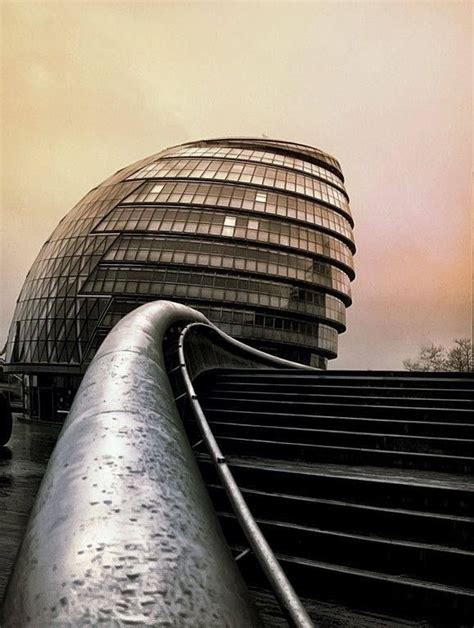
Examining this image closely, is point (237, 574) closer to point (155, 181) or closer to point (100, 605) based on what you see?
point (100, 605)

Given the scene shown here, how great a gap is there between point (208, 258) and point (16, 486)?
33451mm

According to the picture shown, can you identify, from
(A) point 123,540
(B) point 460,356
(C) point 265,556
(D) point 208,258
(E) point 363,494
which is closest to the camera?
(A) point 123,540

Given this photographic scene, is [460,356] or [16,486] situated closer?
[16,486]

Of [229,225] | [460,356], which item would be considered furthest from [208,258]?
[460,356]

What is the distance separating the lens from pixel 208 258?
127 feet

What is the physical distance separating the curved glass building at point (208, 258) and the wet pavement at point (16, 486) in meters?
28.8

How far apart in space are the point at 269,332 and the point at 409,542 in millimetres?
36750

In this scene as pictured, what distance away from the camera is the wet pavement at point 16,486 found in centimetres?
368

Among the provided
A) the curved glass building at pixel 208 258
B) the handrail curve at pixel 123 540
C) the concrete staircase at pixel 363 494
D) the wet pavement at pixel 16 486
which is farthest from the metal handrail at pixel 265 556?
the curved glass building at pixel 208 258

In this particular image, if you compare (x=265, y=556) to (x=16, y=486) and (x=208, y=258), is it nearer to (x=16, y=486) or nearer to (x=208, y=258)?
(x=16, y=486)

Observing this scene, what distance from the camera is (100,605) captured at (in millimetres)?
1291

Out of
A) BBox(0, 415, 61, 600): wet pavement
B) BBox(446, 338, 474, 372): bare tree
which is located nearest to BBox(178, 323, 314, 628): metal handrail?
BBox(0, 415, 61, 600): wet pavement

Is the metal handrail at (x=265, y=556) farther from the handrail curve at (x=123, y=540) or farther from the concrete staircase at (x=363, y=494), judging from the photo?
the concrete staircase at (x=363, y=494)

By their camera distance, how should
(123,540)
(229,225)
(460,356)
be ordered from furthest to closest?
(460,356)
(229,225)
(123,540)
